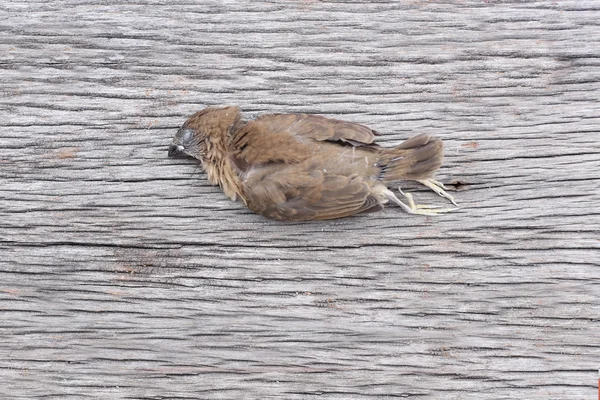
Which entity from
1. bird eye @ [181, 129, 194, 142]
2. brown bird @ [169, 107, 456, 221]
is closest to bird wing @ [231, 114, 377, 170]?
brown bird @ [169, 107, 456, 221]

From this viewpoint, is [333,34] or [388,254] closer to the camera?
[388,254]

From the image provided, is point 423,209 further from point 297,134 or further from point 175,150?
point 175,150

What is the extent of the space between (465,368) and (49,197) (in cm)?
261

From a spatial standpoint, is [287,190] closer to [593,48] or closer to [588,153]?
[588,153]

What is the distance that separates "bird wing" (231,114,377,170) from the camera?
11.0ft

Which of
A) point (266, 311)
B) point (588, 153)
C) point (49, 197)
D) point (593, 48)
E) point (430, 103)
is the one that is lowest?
point (266, 311)

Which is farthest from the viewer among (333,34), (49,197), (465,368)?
(333,34)

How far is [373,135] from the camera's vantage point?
3354mm

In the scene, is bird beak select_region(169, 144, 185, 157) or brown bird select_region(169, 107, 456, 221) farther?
bird beak select_region(169, 144, 185, 157)

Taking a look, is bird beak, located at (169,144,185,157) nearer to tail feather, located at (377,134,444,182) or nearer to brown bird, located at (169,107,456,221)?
brown bird, located at (169,107,456,221)

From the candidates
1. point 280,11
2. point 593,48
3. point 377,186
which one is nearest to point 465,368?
point 377,186

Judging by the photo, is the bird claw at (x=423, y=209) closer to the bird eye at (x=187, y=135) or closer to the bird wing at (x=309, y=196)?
the bird wing at (x=309, y=196)

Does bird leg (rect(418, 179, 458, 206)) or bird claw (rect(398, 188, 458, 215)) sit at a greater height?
bird leg (rect(418, 179, 458, 206))

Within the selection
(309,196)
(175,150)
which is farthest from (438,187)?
(175,150)
